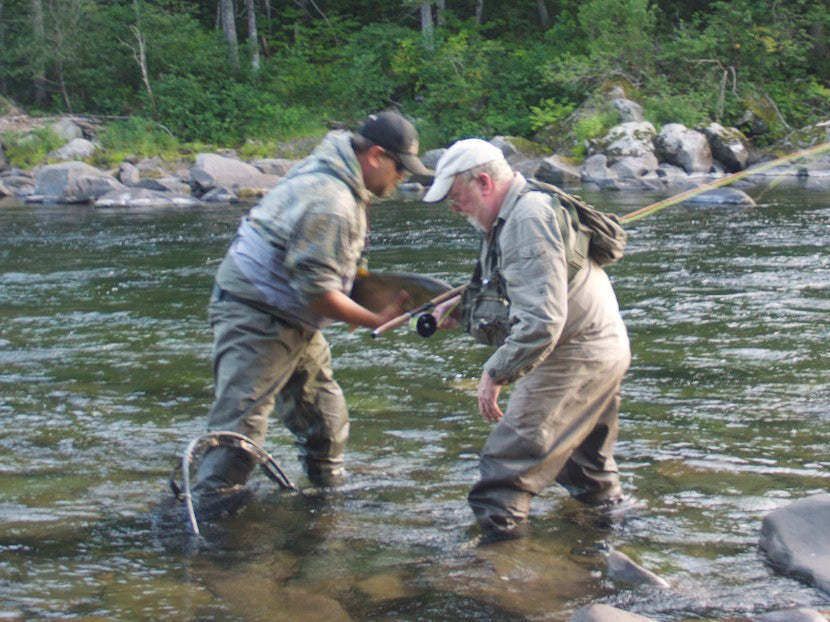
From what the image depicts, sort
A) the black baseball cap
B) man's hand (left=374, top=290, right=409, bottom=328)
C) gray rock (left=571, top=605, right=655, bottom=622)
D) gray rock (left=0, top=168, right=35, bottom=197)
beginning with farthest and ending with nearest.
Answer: gray rock (left=0, top=168, right=35, bottom=197) < man's hand (left=374, top=290, right=409, bottom=328) < the black baseball cap < gray rock (left=571, top=605, right=655, bottom=622)

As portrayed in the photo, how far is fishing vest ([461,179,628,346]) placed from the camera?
14.1ft

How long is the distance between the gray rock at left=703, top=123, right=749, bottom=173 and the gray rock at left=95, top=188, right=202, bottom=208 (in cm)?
1248

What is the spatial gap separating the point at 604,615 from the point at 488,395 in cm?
102

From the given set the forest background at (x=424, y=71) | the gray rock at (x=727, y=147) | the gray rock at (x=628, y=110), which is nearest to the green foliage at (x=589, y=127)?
the forest background at (x=424, y=71)

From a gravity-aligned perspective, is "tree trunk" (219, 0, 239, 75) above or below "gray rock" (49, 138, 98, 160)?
above

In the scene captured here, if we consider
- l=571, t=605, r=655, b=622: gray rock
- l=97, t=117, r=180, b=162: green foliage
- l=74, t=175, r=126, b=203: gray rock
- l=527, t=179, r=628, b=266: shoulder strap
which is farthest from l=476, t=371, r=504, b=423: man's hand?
l=97, t=117, r=180, b=162: green foliage

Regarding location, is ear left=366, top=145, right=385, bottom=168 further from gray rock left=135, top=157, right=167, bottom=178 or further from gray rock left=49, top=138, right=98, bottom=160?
gray rock left=49, top=138, right=98, bottom=160

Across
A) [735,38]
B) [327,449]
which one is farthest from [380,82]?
[327,449]

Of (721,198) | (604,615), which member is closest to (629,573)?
(604,615)

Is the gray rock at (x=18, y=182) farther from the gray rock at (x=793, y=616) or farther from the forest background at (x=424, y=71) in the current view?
the gray rock at (x=793, y=616)

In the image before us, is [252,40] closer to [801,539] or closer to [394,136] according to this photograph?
[394,136]

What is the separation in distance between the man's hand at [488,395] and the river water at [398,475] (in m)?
0.61

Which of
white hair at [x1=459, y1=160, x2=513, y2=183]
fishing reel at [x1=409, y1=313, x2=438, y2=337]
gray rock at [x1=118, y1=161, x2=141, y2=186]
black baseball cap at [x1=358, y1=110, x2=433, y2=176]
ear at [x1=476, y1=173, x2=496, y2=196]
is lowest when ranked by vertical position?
gray rock at [x1=118, y1=161, x2=141, y2=186]

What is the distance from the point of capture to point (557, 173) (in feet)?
84.0
